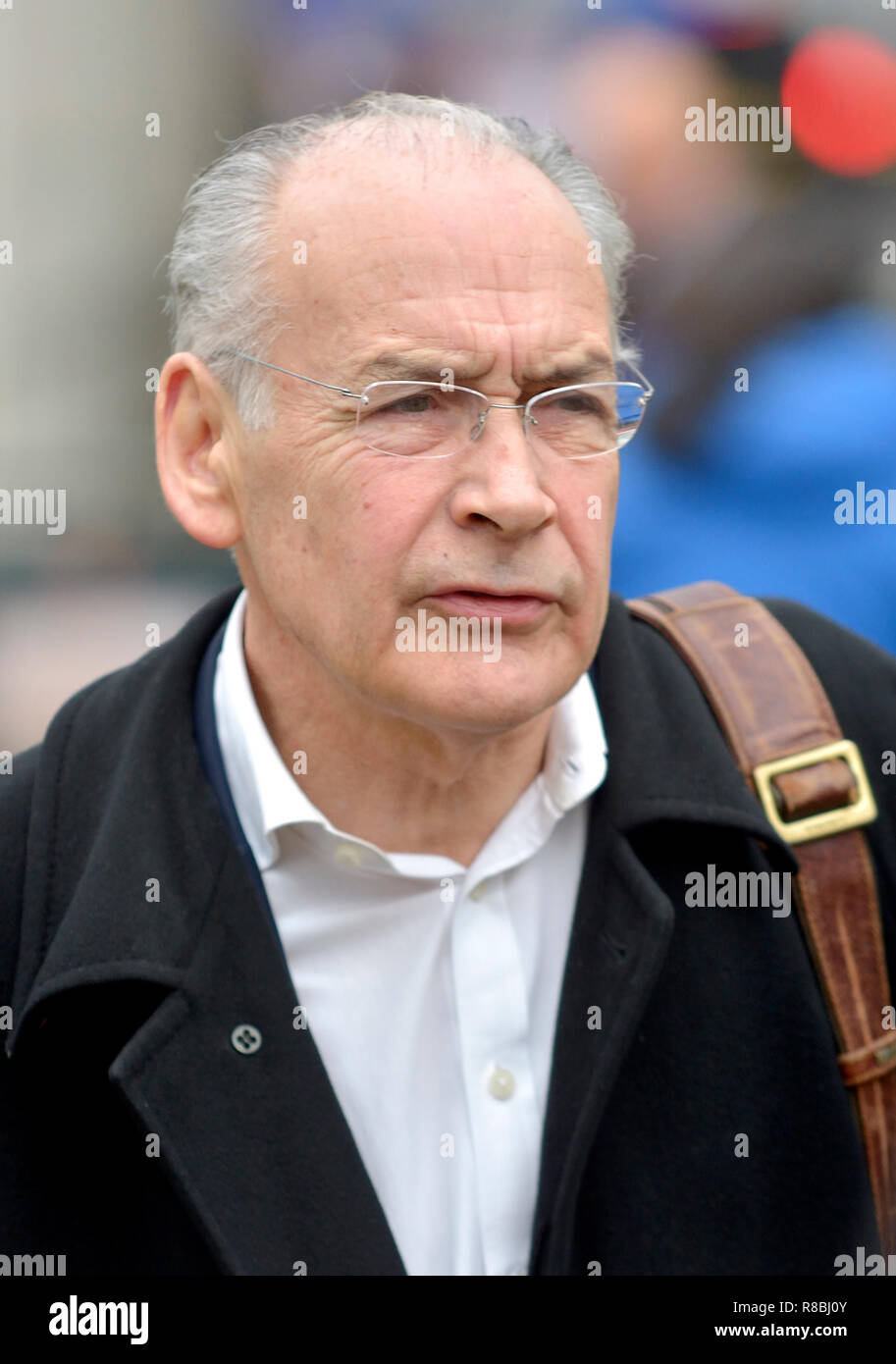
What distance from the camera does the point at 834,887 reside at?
80.5 inches

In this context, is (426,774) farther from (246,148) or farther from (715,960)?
(246,148)

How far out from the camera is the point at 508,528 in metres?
1.90

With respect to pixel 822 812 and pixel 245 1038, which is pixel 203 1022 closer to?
pixel 245 1038

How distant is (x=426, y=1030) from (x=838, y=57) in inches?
144

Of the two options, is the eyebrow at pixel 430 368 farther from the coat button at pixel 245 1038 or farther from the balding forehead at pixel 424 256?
the coat button at pixel 245 1038

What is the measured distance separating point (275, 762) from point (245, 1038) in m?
0.42

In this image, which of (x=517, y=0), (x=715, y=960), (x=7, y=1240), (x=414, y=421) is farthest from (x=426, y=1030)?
(x=517, y=0)

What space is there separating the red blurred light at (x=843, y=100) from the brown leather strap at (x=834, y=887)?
2.73m

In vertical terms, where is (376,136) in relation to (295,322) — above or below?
above

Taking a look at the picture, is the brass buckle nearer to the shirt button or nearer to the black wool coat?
the black wool coat

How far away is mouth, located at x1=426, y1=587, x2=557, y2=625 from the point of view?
6.33 feet

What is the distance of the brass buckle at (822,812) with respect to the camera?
205 cm

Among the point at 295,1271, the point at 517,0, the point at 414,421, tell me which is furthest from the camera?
the point at 517,0

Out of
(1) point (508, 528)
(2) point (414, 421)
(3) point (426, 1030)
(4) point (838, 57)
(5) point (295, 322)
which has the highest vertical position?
(4) point (838, 57)
